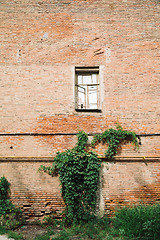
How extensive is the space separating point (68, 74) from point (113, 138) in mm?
2963

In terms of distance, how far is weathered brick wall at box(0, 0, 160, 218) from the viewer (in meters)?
6.12

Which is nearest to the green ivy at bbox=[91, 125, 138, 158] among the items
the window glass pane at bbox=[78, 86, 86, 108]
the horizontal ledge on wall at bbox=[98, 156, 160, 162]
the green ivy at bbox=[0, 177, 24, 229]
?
the horizontal ledge on wall at bbox=[98, 156, 160, 162]

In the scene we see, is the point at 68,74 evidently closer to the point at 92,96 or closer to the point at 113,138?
the point at 92,96

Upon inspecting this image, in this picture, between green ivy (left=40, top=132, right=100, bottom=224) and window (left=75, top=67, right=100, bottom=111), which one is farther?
window (left=75, top=67, right=100, bottom=111)

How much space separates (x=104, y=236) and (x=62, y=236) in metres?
1.08

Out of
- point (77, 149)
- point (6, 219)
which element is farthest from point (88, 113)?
point (6, 219)

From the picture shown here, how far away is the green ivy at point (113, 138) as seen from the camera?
5.99m

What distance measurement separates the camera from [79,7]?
7352mm

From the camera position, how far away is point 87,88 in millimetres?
6930

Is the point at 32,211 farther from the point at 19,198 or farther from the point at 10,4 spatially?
the point at 10,4

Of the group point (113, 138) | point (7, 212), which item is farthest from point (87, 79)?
point (7, 212)

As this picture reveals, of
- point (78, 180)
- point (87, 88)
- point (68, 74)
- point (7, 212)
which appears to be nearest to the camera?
point (7, 212)

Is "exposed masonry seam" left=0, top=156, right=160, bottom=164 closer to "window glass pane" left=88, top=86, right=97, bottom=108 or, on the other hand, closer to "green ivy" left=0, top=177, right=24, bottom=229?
"green ivy" left=0, top=177, right=24, bottom=229

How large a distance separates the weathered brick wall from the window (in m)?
0.28
